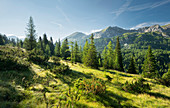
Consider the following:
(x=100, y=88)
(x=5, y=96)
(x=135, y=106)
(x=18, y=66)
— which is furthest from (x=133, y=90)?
(x=18, y=66)

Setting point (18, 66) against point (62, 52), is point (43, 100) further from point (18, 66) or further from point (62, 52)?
point (62, 52)

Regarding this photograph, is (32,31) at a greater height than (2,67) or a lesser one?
greater

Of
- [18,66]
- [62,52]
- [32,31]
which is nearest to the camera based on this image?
[18,66]

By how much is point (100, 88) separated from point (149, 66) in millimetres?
33094

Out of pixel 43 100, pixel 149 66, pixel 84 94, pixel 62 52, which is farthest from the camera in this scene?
pixel 62 52

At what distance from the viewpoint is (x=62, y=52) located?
52.8 metres

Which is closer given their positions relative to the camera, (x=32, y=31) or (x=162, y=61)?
(x=32, y=31)

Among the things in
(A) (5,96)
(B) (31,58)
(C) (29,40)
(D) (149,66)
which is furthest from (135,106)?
(C) (29,40)

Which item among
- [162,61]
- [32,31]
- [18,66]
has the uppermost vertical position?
[32,31]

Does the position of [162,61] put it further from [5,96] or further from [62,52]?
[5,96]

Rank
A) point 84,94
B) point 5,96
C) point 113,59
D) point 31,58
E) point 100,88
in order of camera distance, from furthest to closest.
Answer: point 113,59 < point 31,58 < point 100,88 < point 84,94 < point 5,96

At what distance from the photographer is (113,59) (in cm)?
3944

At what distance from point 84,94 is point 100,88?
1585 mm

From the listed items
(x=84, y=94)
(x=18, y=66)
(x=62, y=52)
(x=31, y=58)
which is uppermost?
(x=62, y=52)
